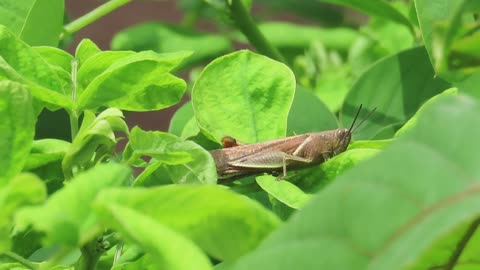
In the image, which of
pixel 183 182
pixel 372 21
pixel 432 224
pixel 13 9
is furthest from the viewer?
pixel 372 21

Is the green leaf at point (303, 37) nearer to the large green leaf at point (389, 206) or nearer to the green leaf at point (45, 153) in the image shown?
the green leaf at point (45, 153)

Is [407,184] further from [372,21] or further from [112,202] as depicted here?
[372,21]

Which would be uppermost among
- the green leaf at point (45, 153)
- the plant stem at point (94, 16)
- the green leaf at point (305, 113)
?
the green leaf at point (45, 153)

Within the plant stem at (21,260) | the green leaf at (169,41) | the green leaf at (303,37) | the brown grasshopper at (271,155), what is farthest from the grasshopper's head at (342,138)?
the green leaf at (303,37)

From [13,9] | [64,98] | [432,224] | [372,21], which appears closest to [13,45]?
[64,98]

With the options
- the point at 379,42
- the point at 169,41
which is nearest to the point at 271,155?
the point at 379,42

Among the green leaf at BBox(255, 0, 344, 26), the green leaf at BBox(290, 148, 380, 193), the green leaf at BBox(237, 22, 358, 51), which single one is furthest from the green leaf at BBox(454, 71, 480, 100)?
the green leaf at BBox(255, 0, 344, 26)
